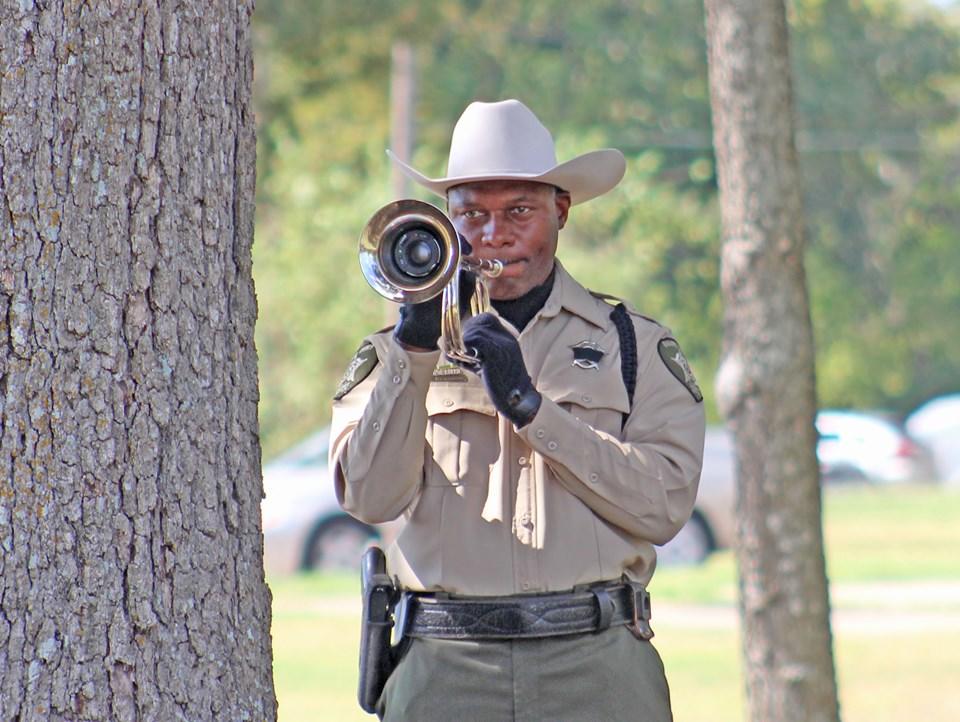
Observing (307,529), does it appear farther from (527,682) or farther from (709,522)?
(527,682)

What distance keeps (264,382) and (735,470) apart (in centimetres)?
2102

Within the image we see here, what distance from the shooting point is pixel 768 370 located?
5211 mm

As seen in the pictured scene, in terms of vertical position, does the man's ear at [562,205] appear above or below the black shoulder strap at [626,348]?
above

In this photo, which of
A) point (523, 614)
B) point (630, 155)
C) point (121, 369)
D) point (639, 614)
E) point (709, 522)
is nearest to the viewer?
point (121, 369)

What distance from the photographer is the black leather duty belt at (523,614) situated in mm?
3312

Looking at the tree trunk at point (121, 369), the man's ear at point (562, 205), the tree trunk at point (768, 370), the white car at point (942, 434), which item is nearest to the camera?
the tree trunk at point (121, 369)

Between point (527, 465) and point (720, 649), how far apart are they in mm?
7335

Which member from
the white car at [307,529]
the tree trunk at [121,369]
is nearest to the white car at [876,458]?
the white car at [307,529]

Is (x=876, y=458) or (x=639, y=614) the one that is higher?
(x=876, y=458)

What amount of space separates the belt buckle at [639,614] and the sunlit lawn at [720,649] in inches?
181

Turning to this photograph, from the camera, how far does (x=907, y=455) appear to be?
3325cm

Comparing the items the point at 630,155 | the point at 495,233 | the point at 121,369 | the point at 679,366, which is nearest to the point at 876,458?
the point at 630,155

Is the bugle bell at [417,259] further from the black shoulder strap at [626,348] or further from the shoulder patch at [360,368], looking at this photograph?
the black shoulder strap at [626,348]

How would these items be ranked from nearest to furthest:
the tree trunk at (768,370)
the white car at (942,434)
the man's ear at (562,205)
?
the man's ear at (562,205) < the tree trunk at (768,370) < the white car at (942,434)
